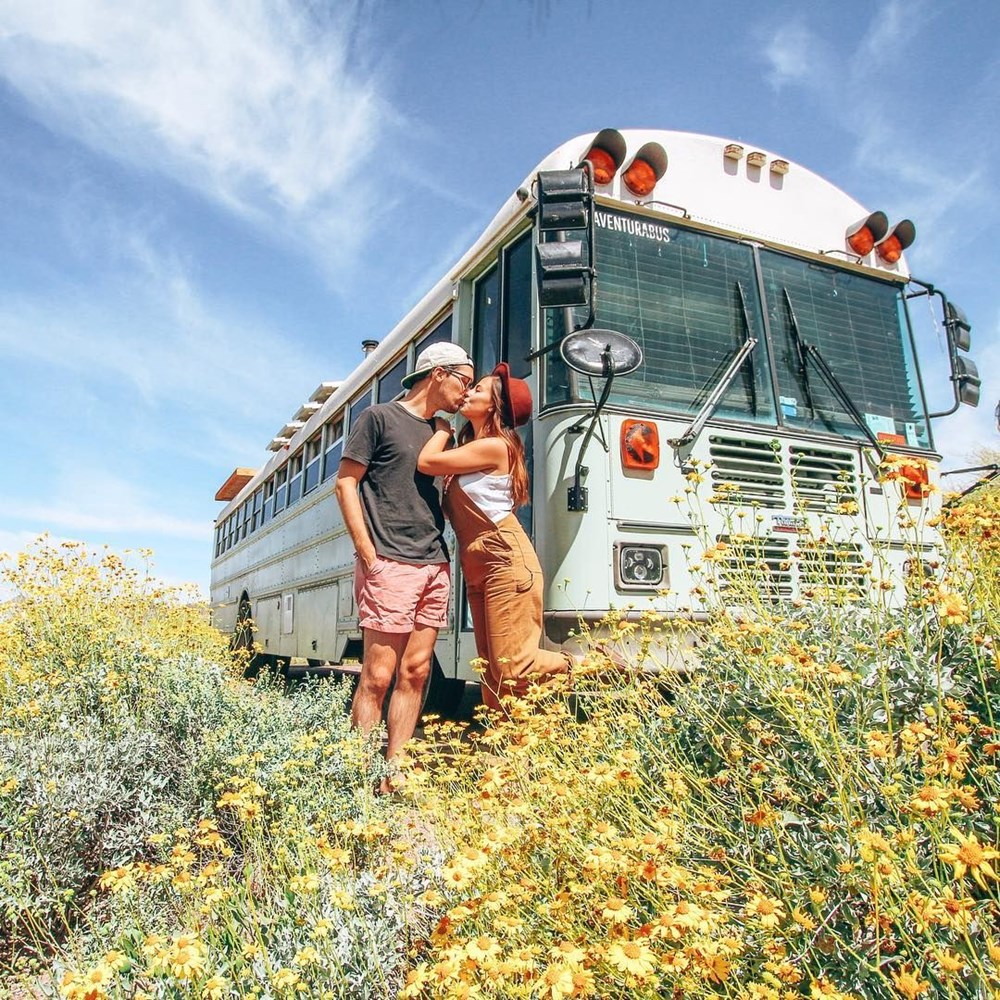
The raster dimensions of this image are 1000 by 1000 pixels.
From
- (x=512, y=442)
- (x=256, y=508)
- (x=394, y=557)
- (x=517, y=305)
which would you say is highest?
(x=256, y=508)

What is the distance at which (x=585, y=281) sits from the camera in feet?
9.77

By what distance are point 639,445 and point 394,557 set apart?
3.90 feet

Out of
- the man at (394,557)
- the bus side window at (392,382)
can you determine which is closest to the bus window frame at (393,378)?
the bus side window at (392,382)

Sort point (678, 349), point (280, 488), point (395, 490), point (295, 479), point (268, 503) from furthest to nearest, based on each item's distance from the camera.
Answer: point (268, 503) < point (280, 488) < point (295, 479) < point (678, 349) < point (395, 490)

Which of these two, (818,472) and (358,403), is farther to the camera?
(358,403)

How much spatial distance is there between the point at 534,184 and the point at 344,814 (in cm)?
295

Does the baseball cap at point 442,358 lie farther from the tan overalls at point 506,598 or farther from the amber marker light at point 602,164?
the amber marker light at point 602,164

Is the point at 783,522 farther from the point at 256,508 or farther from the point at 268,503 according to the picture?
the point at 256,508

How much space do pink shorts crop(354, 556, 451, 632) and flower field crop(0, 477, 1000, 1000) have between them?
1.35 feet

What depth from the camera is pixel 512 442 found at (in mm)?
3199

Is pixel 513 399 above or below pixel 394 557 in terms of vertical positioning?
above

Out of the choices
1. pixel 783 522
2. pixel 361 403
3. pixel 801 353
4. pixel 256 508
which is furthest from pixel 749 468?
pixel 256 508

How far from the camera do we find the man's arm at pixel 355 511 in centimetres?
304

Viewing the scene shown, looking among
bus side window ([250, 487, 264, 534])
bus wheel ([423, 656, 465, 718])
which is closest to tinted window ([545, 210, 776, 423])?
bus wheel ([423, 656, 465, 718])
